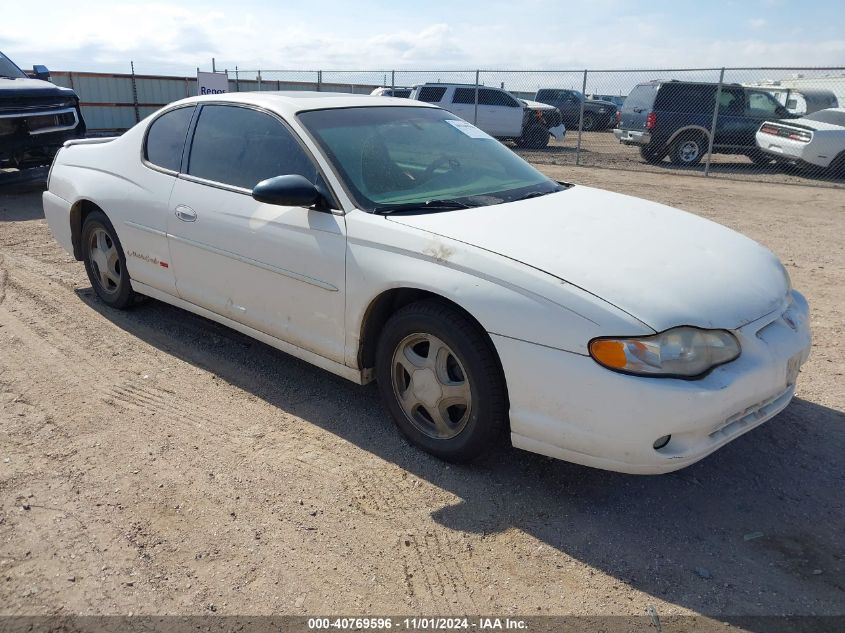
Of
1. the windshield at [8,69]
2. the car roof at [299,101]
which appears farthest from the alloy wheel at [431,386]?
the windshield at [8,69]

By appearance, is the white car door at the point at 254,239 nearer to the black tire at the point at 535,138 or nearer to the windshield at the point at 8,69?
the windshield at the point at 8,69

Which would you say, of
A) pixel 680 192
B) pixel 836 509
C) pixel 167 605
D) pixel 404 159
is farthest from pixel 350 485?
pixel 680 192

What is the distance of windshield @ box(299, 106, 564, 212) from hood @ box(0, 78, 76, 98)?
738 cm

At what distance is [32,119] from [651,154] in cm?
1271

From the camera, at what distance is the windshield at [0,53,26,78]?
10344mm

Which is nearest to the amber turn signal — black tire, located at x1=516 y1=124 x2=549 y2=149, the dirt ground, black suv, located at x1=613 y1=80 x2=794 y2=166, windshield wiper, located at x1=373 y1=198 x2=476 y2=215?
the dirt ground

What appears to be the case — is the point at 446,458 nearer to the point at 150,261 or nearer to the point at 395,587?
the point at 395,587

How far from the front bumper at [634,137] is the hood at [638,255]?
13221mm

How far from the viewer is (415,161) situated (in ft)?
12.5

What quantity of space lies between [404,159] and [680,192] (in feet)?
30.3

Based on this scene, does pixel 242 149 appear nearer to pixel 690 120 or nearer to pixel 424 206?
pixel 424 206

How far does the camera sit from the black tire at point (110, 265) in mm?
4918

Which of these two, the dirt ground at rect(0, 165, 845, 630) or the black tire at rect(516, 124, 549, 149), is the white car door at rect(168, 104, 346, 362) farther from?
the black tire at rect(516, 124, 549, 149)

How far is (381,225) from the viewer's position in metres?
3.24
